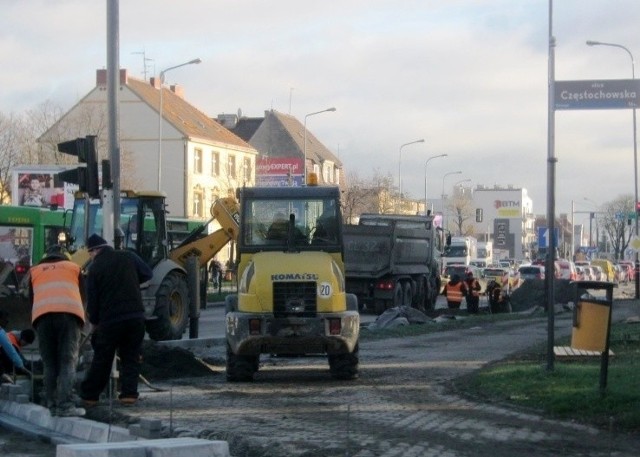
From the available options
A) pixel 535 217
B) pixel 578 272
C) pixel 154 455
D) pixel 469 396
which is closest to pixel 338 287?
pixel 469 396

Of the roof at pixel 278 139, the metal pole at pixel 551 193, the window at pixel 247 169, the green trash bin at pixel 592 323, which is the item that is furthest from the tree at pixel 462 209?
the green trash bin at pixel 592 323

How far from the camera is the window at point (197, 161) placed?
72250 mm

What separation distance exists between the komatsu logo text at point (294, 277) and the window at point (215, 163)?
5964cm

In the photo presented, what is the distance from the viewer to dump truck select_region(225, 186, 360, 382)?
49.4 feet

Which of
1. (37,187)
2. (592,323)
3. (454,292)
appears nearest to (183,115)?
(37,187)

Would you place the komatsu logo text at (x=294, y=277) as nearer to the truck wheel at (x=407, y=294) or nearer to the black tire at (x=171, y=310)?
the black tire at (x=171, y=310)

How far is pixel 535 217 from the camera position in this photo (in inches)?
6393

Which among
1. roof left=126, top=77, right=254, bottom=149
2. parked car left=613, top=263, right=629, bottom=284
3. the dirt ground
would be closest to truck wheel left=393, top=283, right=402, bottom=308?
the dirt ground

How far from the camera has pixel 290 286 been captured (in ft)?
49.7

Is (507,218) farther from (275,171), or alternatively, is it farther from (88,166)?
(88,166)

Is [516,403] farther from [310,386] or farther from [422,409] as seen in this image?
[310,386]

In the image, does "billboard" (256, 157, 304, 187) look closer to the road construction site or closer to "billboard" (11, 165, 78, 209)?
"billboard" (11, 165, 78, 209)

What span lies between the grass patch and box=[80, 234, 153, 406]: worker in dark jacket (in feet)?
13.4

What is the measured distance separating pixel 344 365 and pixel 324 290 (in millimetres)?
1148
